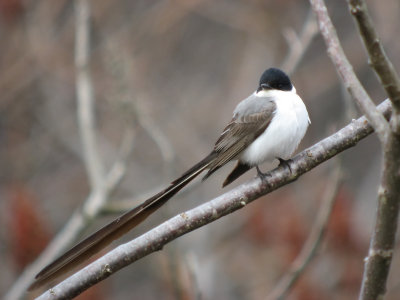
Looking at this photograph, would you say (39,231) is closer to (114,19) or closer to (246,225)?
(246,225)

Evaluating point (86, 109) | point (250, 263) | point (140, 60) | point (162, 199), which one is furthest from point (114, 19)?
point (162, 199)

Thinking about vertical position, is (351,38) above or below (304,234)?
above

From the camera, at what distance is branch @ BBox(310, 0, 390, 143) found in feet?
4.99

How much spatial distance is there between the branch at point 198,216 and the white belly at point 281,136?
0.62m

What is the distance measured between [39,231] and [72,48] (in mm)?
2772

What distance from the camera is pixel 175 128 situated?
6.73m

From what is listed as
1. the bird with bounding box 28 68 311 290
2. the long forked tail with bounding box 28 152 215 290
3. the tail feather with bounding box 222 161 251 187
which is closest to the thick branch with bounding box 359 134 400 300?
the long forked tail with bounding box 28 152 215 290

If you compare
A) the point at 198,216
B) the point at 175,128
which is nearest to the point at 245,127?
the point at 198,216

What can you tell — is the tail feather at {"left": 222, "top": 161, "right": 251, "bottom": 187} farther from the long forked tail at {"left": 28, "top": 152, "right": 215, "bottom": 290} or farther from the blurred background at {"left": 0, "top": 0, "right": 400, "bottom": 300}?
the blurred background at {"left": 0, "top": 0, "right": 400, "bottom": 300}

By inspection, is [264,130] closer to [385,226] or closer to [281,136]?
[281,136]

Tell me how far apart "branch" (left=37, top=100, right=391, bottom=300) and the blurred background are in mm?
2637

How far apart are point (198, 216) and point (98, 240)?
0.36 metres

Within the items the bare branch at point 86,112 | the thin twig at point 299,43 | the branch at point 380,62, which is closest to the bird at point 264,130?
the thin twig at point 299,43

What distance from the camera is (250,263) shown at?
6223 mm
